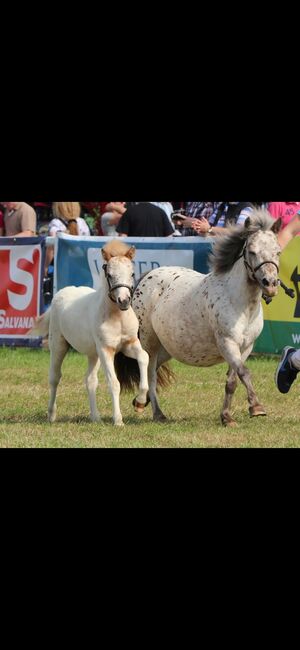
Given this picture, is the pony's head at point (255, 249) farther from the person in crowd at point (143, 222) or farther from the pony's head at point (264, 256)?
the person in crowd at point (143, 222)

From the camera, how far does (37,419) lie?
952 centimetres

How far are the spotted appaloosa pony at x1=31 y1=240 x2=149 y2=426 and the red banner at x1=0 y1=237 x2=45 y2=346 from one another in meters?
4.83

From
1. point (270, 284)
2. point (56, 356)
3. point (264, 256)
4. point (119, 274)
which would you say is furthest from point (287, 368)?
point (56, 356)

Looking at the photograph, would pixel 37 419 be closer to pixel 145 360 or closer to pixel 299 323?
pixel 145 360

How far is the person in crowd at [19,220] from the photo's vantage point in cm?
1530

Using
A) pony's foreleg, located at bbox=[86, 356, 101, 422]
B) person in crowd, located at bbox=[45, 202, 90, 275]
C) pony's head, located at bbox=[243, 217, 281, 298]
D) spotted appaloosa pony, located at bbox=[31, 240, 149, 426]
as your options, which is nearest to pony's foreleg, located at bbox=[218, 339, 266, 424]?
pony's head, located at bbox=[243, 217, 281, 298]

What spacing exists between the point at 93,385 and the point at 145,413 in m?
0.83

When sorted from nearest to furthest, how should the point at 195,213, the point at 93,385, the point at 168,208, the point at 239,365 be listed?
the point at 239,365 < the point at 93,385 < the point at 195,213 < the point at 168,208

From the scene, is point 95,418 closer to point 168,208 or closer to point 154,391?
point 154,391

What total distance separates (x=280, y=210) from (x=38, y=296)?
346 centimetres

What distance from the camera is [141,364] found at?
8828 mm

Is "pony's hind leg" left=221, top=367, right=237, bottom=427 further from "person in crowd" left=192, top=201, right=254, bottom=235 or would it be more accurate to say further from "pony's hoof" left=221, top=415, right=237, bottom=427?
"person in crowd" left=192, top=201, right=254, bottom=235

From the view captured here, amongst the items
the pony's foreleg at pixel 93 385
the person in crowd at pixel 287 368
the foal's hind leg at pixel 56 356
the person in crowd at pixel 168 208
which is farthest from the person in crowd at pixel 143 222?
the person in crowd at pixel 287 368

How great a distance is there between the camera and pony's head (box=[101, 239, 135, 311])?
28.1ft
